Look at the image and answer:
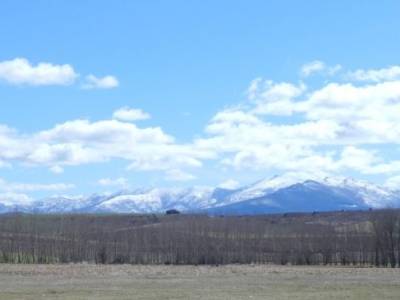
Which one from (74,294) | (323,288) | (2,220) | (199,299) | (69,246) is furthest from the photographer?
(2,220)

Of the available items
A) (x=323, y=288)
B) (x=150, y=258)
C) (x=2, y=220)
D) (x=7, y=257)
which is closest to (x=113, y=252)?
(x=150, y=258)

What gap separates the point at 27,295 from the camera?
37.2m

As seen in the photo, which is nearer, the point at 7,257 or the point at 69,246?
the point at 7,257

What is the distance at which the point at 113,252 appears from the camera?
124875mm

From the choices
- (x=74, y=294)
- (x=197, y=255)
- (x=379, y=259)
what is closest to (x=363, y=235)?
(x=379, y=259)

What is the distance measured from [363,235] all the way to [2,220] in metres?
72.0

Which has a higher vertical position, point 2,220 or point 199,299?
point 2,220

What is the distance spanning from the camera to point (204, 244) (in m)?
126

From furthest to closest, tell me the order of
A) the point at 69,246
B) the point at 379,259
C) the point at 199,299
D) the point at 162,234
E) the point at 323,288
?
1. the point at 162,234
2. the point at 69,246
3. the point at 379,259
4. the point at 323,288
5. the point at 199,299

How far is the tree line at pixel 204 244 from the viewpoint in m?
116

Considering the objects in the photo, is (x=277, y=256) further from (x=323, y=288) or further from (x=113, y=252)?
(x=323, y=288)

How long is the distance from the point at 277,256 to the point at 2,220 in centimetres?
6156

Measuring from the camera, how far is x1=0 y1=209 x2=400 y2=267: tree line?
116m

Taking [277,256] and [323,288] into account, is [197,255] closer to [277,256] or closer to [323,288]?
[277,256]
